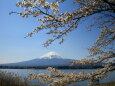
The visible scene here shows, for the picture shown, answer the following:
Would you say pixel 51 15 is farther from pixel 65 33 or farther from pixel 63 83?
pixel 63 83

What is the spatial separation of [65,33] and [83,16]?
2.24 ft

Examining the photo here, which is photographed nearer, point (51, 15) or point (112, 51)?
point (51, 15)

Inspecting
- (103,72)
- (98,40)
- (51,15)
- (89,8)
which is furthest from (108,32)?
(51,15)

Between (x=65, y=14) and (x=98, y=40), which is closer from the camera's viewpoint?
(x=65, y=14)

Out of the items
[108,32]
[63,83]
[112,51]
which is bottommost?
[63,83]

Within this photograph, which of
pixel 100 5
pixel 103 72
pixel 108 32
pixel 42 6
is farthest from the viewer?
pixel 108 32

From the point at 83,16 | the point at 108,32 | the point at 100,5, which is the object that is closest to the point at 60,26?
the point at 83,16

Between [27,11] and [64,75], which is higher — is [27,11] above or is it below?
above

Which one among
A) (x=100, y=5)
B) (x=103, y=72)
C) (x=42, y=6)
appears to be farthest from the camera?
(x=103, y=72)

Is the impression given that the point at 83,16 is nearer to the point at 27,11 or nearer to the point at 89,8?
the point at 89,8

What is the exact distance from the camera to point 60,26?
5863 millimetres

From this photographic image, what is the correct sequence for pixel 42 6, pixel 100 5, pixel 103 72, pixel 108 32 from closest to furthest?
pixel 42 6, pixel 100 5, pixel 103 72, pixel 108 32

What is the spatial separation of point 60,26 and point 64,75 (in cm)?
150

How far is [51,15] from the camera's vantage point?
5.73 metres
